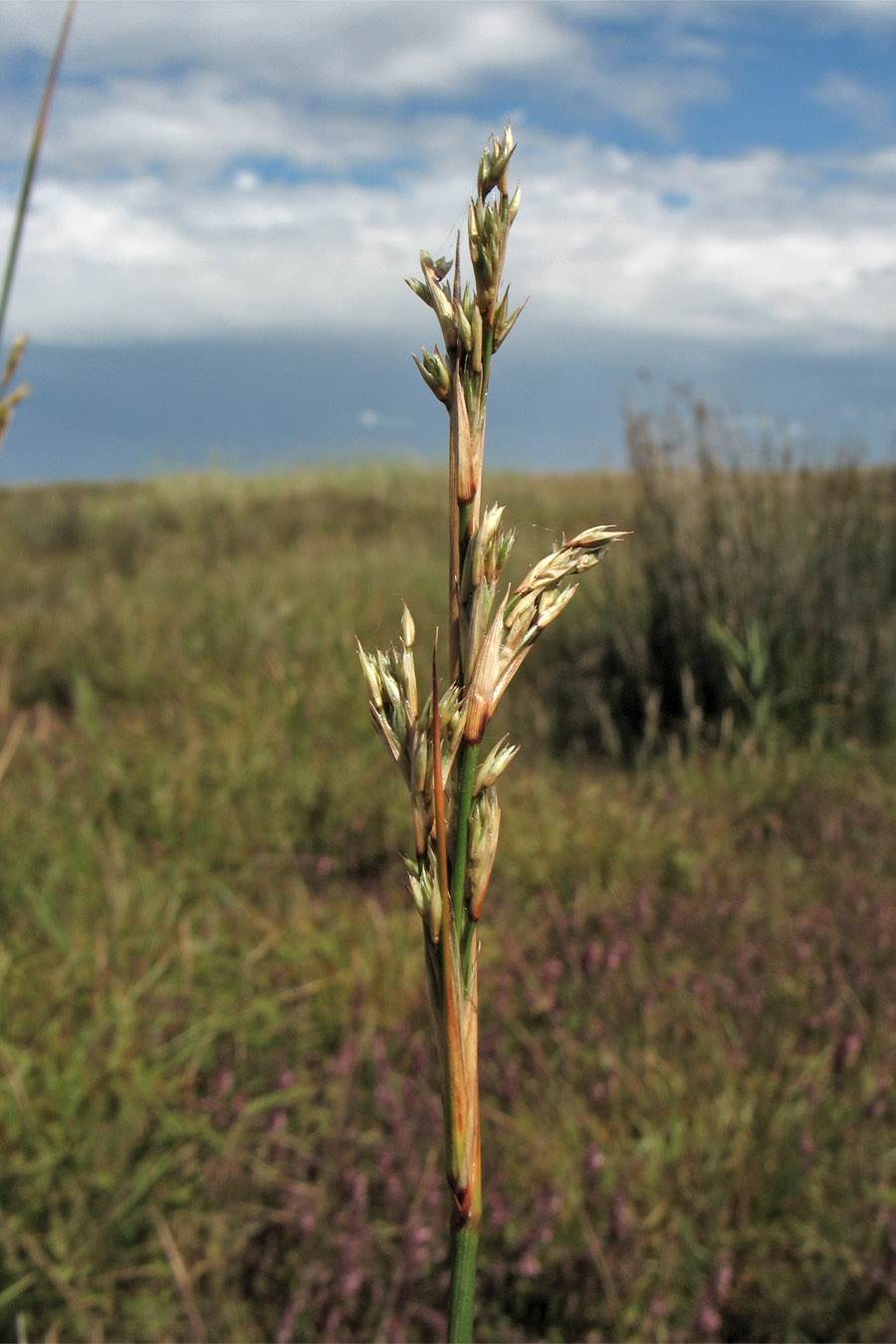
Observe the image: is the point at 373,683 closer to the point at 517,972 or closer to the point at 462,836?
the point at 462,836

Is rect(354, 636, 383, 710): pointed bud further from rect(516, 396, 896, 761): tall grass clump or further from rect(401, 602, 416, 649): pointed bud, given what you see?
rect(516, 396, 896, 761): tall grass clump

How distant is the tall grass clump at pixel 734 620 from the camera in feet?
14.2

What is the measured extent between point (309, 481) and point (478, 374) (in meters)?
15.1

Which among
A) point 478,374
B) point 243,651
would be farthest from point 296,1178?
point 243,651

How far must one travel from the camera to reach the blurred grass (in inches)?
71.0

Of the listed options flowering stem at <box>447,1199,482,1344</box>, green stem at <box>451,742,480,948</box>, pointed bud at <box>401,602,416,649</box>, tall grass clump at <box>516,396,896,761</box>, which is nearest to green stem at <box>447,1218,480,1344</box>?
flowering stem at <box>447,1199,482,1344</box>

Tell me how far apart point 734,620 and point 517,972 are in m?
2.36

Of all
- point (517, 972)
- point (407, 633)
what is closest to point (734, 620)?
point (517, 972)

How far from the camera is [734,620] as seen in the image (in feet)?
15.0

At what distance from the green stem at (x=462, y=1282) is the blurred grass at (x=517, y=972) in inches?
10.5

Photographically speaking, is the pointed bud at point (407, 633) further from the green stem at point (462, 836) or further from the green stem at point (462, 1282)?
the green stem at point (462, 1282)

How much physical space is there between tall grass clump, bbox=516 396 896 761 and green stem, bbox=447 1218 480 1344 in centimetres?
373

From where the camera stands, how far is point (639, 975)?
260cm

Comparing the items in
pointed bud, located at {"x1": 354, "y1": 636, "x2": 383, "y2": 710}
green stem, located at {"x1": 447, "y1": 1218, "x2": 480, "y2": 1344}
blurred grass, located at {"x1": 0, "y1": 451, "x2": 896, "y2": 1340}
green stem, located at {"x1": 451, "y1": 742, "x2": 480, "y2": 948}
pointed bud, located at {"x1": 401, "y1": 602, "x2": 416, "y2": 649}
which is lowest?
blurred grass, located at {"x1": 0, "y1": 451, "x2": 896, "y2": 1340}
